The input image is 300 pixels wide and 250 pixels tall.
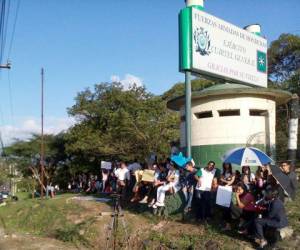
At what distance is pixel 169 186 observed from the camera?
44.5 ft

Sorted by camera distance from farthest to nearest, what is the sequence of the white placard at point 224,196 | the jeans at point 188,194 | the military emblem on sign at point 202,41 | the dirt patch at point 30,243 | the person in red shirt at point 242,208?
the military emblem on sign at point 202,41
the dirt patch at point 30,243
the jeans at point 188,194
the white placard at point 224,196
the person in red shirt at point 242,208

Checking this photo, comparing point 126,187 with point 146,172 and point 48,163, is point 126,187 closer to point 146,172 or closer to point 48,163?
point 146,172

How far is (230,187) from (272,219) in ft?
5.77

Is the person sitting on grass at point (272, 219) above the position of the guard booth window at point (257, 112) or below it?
below

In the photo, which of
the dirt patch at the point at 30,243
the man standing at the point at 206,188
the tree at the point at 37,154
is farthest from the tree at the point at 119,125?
the man standing at the point at 206,188

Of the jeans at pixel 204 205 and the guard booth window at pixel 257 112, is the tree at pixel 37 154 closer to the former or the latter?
the guard booth window at pixel 257 112

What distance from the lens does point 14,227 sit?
1809 centimetres

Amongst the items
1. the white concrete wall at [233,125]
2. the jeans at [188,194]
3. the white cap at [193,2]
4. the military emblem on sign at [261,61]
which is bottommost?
the jeans at [188,194]

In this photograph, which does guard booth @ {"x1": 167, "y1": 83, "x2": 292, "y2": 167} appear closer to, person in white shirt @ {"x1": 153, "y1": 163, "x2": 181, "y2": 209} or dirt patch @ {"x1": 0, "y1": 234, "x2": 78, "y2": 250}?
person in white shirt @ {"x1": 153, "y1": 163, "x2": 181, "y2": 209}

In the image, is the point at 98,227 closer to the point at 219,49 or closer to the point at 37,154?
the point at 219,49

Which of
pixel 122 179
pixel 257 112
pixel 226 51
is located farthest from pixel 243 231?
pixel 226 51

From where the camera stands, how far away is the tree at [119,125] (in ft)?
88.5

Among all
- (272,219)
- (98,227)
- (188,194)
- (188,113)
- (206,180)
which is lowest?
(98,227)

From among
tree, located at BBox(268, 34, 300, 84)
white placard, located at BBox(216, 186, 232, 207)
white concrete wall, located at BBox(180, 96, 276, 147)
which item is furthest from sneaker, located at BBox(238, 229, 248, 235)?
tree, located at BBox(268, 34, 300, 84)
